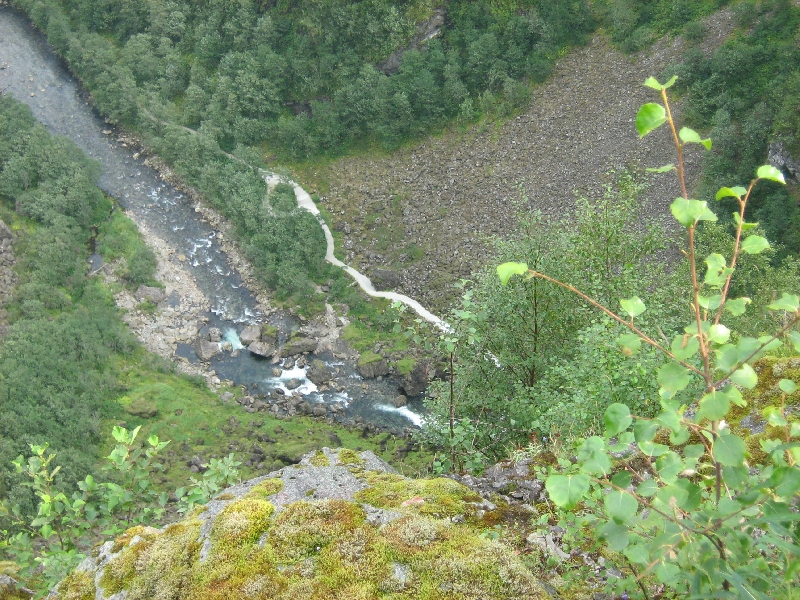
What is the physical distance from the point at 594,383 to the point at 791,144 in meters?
33.5

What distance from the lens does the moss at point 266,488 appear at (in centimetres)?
882

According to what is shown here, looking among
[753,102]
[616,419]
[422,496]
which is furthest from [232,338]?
[616,419]

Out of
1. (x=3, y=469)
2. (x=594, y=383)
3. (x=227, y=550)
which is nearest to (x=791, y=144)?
(x=594, y=383)

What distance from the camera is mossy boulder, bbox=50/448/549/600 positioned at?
6.15 m

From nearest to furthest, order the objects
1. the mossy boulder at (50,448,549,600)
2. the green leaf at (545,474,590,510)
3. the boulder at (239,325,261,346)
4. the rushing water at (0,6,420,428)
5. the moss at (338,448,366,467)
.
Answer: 1. the green leaf at (545,474,590,510)
2. the mossy boulder at (50,448,549,600)
3. the moss at (338,448,366,467)
4. the rushing water at (0,6,420,428)
5. the boulder at (239,325,261,346)

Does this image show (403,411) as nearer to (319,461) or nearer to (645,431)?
(319,461)

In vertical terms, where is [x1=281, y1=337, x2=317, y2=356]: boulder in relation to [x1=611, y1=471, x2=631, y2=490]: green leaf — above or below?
below

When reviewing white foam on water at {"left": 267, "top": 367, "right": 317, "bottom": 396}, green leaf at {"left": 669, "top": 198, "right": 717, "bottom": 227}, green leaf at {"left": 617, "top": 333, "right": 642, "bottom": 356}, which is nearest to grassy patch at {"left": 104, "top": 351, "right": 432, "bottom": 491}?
white foam on water at {"left": 267, "top": 367, "right": 317, "bottom": 396}

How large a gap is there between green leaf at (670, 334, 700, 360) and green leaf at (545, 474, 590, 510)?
78 centimetres

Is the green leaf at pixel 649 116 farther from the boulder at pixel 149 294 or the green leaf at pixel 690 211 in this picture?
the boulder at pixel 149 294

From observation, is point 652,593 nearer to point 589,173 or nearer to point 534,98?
point 589,173

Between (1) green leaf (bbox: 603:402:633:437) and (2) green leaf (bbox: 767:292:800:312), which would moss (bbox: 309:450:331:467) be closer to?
(1) green leaf (bbox: 603:402:633:437)

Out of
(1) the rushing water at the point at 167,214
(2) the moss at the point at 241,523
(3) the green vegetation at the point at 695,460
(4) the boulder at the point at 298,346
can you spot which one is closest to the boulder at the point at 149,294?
(1) the rushing water at the point at 167,214

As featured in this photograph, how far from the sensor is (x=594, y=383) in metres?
12.2
